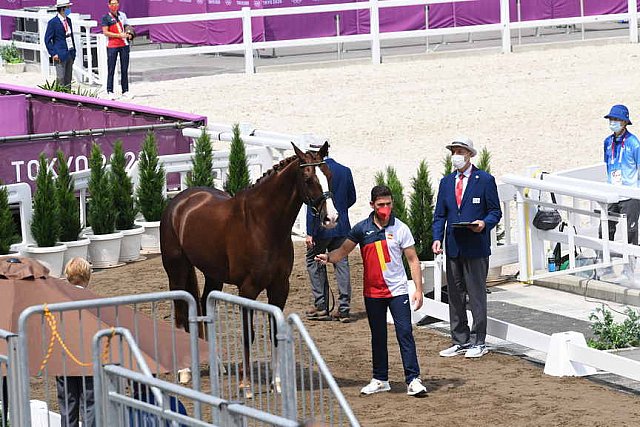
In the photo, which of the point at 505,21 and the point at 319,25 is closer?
the point at 505,21

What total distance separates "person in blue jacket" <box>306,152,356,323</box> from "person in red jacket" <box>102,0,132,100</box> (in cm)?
1374

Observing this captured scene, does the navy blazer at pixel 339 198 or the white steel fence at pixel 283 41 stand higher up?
the white steel fence at pixel 283 41

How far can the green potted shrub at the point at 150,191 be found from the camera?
17.0 m

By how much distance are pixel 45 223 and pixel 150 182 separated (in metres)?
1.70

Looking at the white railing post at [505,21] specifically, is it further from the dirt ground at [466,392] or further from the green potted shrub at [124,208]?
the dirt ground at [466,392]

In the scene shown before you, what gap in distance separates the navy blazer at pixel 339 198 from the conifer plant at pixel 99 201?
12.1 ft

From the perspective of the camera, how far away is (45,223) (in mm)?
15727

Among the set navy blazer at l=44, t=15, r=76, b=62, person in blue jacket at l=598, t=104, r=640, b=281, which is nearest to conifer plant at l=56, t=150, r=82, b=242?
person in blue jacket at l=598, t=104, r=640, b=281

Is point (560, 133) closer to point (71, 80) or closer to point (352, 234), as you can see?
point (71, 80)

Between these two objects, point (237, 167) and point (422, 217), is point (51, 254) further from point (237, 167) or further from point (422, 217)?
point (422, 217)

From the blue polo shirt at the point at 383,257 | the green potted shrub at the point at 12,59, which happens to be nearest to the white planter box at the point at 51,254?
the blue polo shirt at the point at 383,257

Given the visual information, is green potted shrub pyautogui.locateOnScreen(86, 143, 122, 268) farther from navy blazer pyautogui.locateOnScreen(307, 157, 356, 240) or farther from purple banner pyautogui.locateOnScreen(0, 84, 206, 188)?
navy blazer pyautogui.locateOnScreen(307, 157, 356, 240)

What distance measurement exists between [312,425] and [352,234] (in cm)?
637

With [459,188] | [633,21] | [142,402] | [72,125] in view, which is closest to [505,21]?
[633,21]
